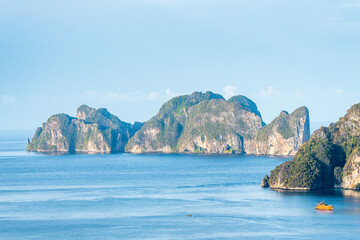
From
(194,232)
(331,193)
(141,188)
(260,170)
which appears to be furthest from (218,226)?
(260,170)

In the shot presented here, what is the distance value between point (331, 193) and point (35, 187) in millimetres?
57170

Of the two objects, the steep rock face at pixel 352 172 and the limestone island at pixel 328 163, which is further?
the limestone island at pixel 328 163

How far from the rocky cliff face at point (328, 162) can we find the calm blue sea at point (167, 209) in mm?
4559

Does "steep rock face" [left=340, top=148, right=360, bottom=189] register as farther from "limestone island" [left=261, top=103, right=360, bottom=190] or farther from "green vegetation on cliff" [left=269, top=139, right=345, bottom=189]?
"green vegetation on cliff" [left=269, top=139, right=345, bottom=189]

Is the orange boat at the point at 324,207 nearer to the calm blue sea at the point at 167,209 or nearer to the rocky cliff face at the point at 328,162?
the calm blue sea at the point at 167,209

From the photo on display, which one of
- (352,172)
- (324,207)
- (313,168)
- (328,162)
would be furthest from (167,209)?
(352,172)

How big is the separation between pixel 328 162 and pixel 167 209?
113ft

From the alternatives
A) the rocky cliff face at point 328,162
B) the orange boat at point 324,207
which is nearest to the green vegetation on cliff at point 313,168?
the rocky cliff face at point 328,162

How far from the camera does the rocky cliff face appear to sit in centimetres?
12462

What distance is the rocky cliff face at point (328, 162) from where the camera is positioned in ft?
409

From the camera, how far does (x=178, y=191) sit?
427ft

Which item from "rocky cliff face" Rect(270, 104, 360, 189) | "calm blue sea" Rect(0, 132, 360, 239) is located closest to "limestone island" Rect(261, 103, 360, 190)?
"rocky cliff face" Rect(270, 104, 360, 189)

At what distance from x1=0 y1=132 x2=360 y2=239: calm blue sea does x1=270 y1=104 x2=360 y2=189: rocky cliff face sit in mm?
4559

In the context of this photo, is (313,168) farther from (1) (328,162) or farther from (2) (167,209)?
(2) (167,209)
